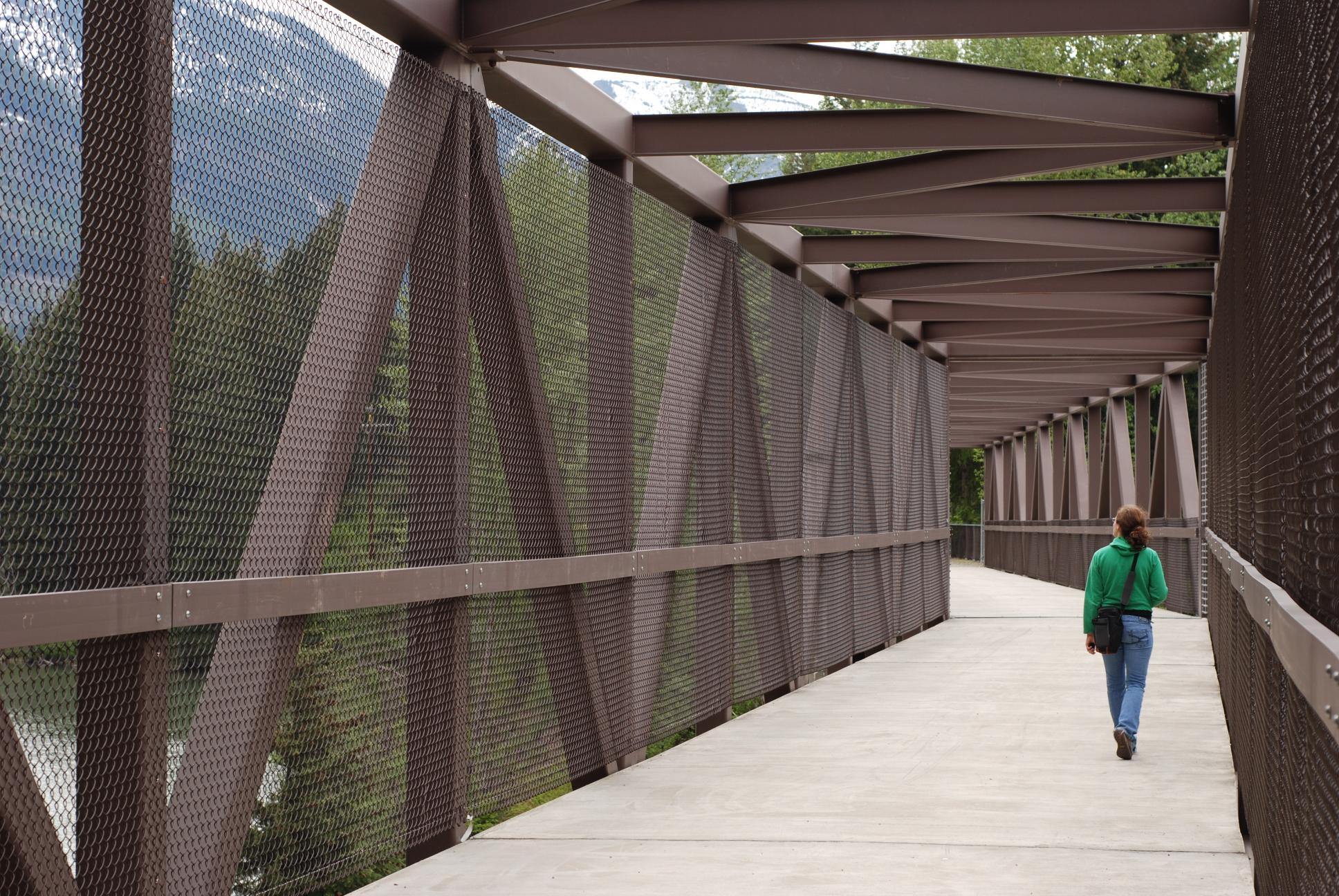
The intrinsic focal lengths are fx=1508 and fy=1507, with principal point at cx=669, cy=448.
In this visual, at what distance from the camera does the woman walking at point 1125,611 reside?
945cm

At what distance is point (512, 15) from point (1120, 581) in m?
5.22

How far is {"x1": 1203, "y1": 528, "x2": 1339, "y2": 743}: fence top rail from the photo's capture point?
8.37 ft

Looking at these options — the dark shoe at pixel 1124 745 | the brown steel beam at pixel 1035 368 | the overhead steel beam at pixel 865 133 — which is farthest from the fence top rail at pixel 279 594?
the brown steel beam at pixel 1035 368

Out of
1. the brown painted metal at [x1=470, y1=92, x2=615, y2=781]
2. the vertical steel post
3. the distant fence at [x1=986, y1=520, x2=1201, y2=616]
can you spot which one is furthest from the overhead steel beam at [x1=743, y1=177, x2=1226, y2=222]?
the vertical steel post

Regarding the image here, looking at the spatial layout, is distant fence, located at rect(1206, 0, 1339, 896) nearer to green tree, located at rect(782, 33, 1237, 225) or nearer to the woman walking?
the woman walking

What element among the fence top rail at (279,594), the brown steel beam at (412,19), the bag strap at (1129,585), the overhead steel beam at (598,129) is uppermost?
the overhead steel beam at (598,129)

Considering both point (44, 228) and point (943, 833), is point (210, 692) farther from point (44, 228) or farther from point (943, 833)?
point (943, 833)

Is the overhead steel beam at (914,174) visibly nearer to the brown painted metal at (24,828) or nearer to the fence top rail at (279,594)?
the fence top rail at (279,594)

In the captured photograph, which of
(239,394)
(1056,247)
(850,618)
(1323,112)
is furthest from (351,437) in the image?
(850,618)

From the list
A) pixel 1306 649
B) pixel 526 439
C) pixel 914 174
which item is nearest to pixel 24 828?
pixel 1306 649

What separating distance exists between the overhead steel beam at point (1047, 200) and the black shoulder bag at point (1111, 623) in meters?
3.27

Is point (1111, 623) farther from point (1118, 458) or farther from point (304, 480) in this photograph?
point (1118, 458)

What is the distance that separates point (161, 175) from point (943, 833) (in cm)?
463

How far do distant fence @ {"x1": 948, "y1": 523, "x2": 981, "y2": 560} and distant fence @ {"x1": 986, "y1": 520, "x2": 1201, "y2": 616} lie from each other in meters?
7.47
